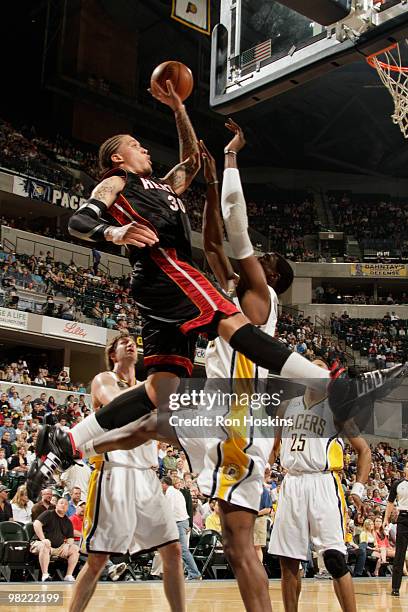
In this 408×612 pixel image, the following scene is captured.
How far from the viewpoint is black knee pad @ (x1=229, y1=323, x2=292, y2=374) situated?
3.29 metres

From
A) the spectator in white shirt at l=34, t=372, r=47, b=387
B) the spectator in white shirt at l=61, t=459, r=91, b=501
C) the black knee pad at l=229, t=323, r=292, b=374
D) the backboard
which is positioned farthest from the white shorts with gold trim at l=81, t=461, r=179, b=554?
the spectator in white shirt at l=34, t=372, r=47, b=387

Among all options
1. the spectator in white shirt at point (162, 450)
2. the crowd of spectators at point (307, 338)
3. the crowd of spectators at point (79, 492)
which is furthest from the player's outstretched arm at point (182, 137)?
the crowd of spectators at point (307, 338)

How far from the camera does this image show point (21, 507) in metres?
10.1

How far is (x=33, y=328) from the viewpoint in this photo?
67.9 feet

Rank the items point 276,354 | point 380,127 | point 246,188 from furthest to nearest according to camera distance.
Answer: point 246,188, point 380,127, point 276,354

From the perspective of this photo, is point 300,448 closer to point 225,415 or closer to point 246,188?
point 225,415

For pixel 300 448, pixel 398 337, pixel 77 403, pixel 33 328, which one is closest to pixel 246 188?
pixel 398 337

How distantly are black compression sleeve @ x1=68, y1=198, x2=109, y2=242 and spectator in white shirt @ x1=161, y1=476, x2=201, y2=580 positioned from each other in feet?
22.9

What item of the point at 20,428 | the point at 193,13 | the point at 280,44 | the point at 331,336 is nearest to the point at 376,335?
the point at 331,336

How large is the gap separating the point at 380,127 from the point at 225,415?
108 feet

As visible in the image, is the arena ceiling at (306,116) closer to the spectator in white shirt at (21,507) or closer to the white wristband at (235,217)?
the spectator in white shirt at (21,507)

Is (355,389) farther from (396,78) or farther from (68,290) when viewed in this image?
(68,290)

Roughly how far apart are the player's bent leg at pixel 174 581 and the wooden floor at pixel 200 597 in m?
2.12

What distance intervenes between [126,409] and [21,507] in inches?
274
